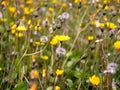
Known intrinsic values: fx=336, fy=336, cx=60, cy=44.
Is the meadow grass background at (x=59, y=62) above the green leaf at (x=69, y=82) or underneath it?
above

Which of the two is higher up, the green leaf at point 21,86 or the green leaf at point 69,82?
the green leaf at point 21,86

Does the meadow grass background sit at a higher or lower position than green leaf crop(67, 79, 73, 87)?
higher

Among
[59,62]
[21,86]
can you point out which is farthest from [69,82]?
[21,86]

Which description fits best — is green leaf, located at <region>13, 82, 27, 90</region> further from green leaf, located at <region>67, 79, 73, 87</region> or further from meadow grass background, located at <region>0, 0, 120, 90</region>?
green leaf, located at <region>67, 79, 73, 87</region>

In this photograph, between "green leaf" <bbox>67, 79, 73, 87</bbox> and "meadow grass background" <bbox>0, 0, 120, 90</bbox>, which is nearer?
"meadow grass background" <bbox>0, 0, 120, 90</bbox>

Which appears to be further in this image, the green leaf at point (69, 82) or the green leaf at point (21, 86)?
the green leaf at point (69, 82)

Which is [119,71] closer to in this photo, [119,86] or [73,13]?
[119,86]

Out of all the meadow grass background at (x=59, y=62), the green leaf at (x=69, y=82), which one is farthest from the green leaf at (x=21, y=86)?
the green leaf at (x=69, y=82)

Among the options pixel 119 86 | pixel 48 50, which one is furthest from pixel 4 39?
pixel 119 86

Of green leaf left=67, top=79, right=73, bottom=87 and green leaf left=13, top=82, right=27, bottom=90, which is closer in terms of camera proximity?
green leaf left=13, top=82, right=27, bottom=90

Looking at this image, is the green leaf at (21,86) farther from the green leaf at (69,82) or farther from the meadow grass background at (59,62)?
the green leaf at (69,82)

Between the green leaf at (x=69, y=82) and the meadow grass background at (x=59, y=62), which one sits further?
the green leaf at (x=69, y=82)

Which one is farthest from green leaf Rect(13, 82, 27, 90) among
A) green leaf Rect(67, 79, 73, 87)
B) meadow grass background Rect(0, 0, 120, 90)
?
green leaf Rect(67, 79, 73, 87)

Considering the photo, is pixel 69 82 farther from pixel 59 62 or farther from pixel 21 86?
pixel 21 86
